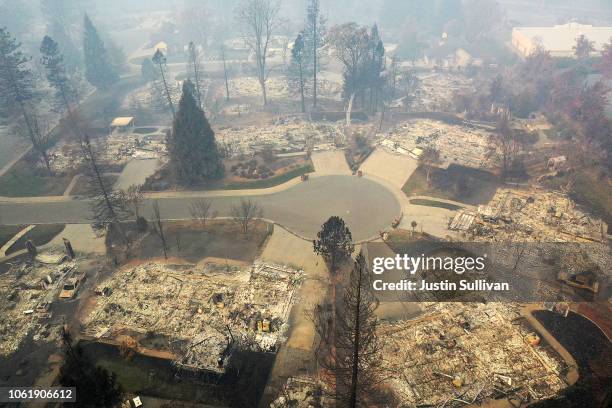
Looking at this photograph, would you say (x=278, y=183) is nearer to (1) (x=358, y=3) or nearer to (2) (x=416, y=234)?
(2) (x=416, y=234)

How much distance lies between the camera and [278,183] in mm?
56406

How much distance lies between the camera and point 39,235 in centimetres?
4766

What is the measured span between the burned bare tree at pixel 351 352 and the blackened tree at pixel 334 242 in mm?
3431

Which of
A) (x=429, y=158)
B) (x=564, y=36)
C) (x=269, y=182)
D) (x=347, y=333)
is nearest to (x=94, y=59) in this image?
(x=269, y=182)

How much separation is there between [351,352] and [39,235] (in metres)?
39.2

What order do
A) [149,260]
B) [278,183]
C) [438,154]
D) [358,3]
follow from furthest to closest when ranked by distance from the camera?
[358,3], [438,154], [278,183], [149,260]

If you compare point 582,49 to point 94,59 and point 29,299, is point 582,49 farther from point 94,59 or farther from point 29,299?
point 29,299

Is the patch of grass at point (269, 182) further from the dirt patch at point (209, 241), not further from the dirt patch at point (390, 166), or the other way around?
the dirt patch at point (390, 166)

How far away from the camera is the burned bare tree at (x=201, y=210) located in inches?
1896

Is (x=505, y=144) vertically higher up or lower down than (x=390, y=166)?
higher up

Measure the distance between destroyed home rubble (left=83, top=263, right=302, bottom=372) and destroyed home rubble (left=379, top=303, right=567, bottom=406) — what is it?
1014cm

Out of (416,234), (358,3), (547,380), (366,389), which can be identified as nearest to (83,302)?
(366,389)

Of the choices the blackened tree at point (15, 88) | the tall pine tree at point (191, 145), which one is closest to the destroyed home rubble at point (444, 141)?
the tall pine tree at point (191, 145)

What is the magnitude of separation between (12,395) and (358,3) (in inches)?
7149
